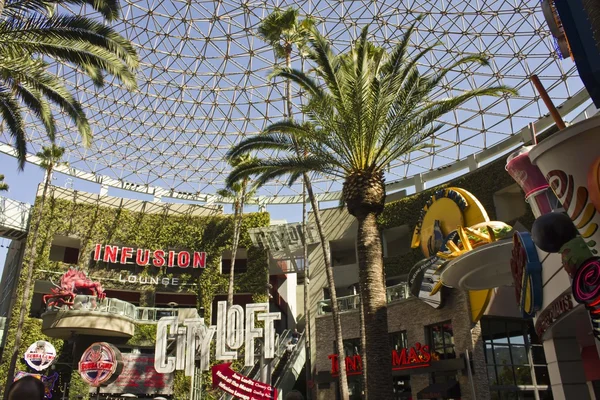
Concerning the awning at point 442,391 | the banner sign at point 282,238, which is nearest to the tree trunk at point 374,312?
the awning at point 442,391

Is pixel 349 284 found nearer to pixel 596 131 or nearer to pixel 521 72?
pixel 521 72

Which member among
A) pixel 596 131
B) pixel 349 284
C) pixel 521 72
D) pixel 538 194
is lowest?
pixel 596 131

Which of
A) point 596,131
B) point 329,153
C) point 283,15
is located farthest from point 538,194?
point 283,15

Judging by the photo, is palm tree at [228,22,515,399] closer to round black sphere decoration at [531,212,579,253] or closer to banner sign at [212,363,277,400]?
banner sign at [212,363,277,400]

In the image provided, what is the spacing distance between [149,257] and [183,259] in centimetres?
281

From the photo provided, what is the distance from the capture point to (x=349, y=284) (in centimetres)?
3878

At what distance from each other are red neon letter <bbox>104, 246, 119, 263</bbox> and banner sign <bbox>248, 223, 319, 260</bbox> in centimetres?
1065

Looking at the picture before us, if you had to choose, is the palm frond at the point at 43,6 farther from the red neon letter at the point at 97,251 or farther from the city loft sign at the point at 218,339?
the red neon letter at the point at 97,251

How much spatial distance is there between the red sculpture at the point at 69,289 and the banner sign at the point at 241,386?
18709 millimetres

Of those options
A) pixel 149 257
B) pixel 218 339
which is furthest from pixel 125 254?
pixel 218 339

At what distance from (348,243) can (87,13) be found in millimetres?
26488

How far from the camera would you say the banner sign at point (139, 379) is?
3281cm

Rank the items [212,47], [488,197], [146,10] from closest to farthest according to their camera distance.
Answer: [488,197] < [146,10] < [212,47]

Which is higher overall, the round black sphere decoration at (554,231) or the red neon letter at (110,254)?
the red neon letter at (110,254)
